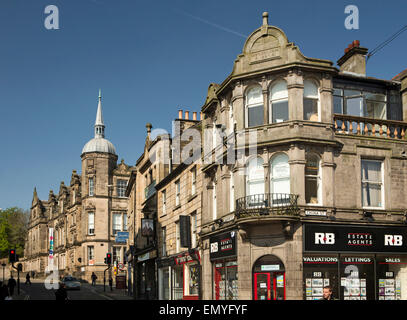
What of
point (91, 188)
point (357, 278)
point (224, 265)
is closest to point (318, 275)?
point (357, 278)

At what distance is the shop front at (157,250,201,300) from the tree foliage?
9931 centimetres

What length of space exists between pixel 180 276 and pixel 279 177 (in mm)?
13544

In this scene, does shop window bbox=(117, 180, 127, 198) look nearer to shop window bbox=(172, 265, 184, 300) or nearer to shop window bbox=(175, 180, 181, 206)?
shop window bbox=(175, 180, 181, 206)

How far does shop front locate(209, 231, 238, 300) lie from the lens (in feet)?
81.7

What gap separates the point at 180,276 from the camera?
34.1m

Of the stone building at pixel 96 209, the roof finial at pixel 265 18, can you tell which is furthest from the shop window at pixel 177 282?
the stone building at pixel 96 209

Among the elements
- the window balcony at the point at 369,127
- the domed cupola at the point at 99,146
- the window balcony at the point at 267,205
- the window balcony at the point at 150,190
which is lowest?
the window balcony at the point at 267,205

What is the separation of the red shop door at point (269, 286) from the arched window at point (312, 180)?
3.60 metres

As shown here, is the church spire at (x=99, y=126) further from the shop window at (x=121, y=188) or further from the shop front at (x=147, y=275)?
the shop front at (x=147, y=275)

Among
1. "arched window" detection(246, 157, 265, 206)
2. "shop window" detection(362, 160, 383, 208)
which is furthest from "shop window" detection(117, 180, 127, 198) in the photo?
"shop window" detection(362, 160, 383, 208)

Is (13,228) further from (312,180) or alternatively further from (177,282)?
(312,180)

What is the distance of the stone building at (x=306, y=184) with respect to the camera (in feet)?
74.5

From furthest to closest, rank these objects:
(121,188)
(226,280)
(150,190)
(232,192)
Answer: (121,188), (150,190), (226,280), (232,192)
